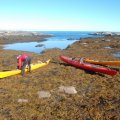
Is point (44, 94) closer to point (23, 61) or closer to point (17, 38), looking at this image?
point (23, 61)

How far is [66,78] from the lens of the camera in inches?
803

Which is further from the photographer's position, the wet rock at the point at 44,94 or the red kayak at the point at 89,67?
the red kayak at the point at 89,67

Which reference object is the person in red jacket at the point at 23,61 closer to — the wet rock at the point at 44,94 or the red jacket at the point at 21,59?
the red jacket at the point at 21,59

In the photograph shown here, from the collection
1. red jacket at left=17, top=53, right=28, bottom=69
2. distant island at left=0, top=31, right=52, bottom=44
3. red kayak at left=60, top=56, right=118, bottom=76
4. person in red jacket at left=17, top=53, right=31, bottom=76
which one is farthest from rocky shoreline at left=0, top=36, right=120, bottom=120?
distant island at left=0, top=31, right=52, bottom=44

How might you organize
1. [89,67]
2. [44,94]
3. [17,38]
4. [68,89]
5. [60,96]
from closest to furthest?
[60,96]
[44,94]
[68,89]
[89,67]
[17,38]

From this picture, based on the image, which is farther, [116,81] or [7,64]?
[7,64]

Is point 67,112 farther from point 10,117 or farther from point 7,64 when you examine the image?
point 7,64

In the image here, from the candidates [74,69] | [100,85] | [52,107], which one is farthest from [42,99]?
[74,69]

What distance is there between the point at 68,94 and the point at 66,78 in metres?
4.31

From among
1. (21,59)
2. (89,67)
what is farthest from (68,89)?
(89,67)

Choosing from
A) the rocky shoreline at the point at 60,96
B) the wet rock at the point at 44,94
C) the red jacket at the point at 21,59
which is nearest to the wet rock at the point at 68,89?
the rocky shoreline at the point at 60,96

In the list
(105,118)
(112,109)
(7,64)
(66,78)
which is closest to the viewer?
(105,118)

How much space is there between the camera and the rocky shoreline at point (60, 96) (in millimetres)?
12898

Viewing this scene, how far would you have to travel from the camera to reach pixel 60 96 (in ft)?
51.6
